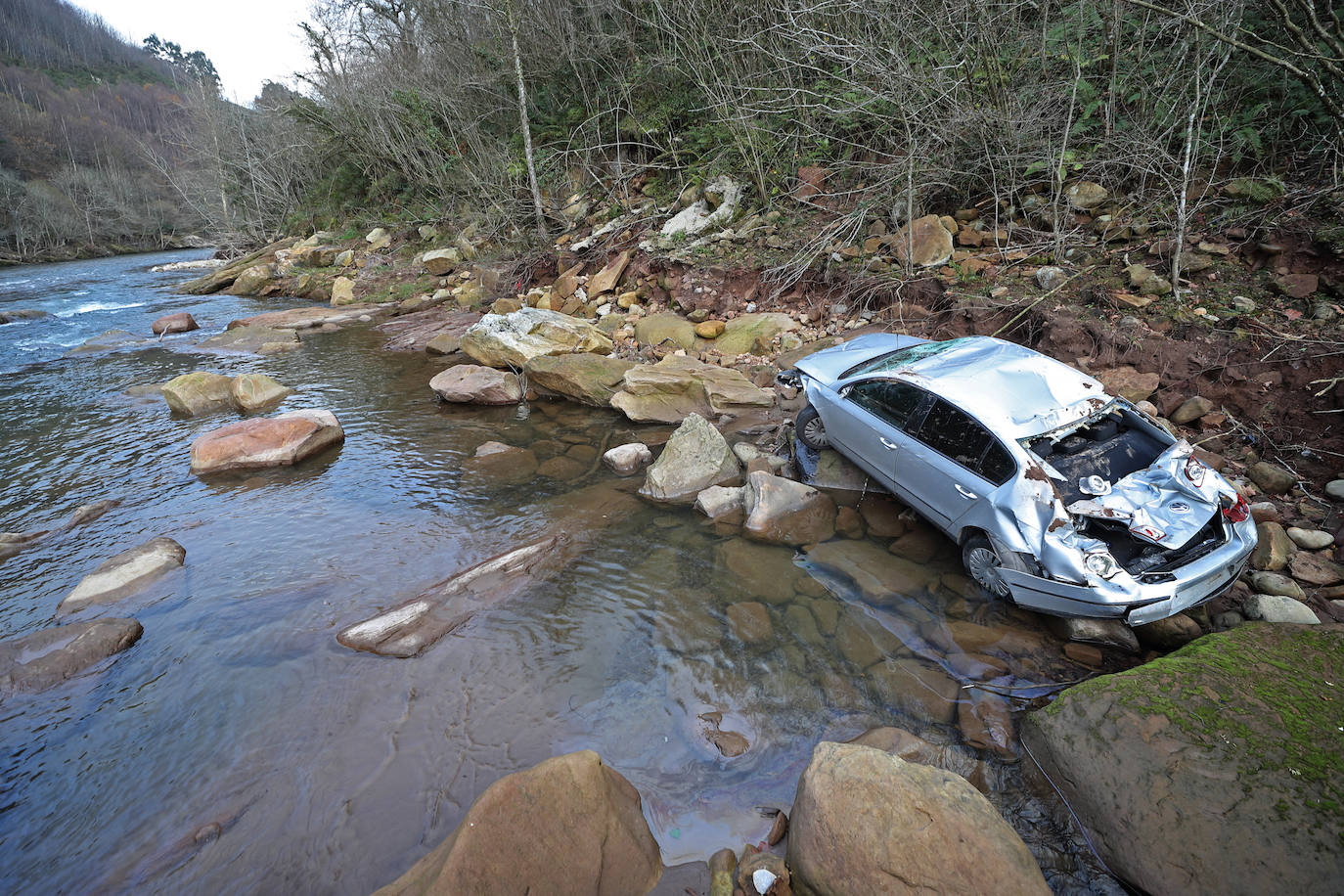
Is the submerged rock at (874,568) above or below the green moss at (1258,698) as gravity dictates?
below

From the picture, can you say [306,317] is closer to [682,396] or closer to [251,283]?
[251,283]

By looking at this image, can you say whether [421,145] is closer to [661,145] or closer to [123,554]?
[661,145]

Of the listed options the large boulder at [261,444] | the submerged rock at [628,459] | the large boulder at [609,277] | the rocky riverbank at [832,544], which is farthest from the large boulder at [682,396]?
the large boulder at [609,277]

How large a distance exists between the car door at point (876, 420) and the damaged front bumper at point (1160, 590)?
1.64 metres

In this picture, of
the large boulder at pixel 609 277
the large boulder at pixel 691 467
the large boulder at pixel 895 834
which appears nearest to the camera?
the large boulder at pixel 895 834

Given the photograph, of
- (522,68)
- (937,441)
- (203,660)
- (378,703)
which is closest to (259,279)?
(522,68)

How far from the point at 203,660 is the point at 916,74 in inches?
466

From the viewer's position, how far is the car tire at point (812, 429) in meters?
6.70

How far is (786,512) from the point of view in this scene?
20.0ft

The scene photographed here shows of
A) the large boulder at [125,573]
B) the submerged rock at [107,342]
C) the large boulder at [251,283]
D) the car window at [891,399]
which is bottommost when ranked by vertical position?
the large boulder at [125,573]

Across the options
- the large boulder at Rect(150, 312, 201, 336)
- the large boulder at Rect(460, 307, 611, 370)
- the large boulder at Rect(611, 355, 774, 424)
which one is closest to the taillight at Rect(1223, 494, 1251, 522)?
the large boulder at Rect(611, 355, 774, 424)

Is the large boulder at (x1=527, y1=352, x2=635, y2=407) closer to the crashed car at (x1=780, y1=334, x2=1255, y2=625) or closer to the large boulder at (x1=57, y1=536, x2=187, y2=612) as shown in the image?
the crashed car at (x1=780, y1=334, x2=1255, y2=625)

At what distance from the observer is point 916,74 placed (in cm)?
933

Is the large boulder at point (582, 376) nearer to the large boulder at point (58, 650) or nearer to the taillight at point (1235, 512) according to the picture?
the large boulder at point (58, 650)
